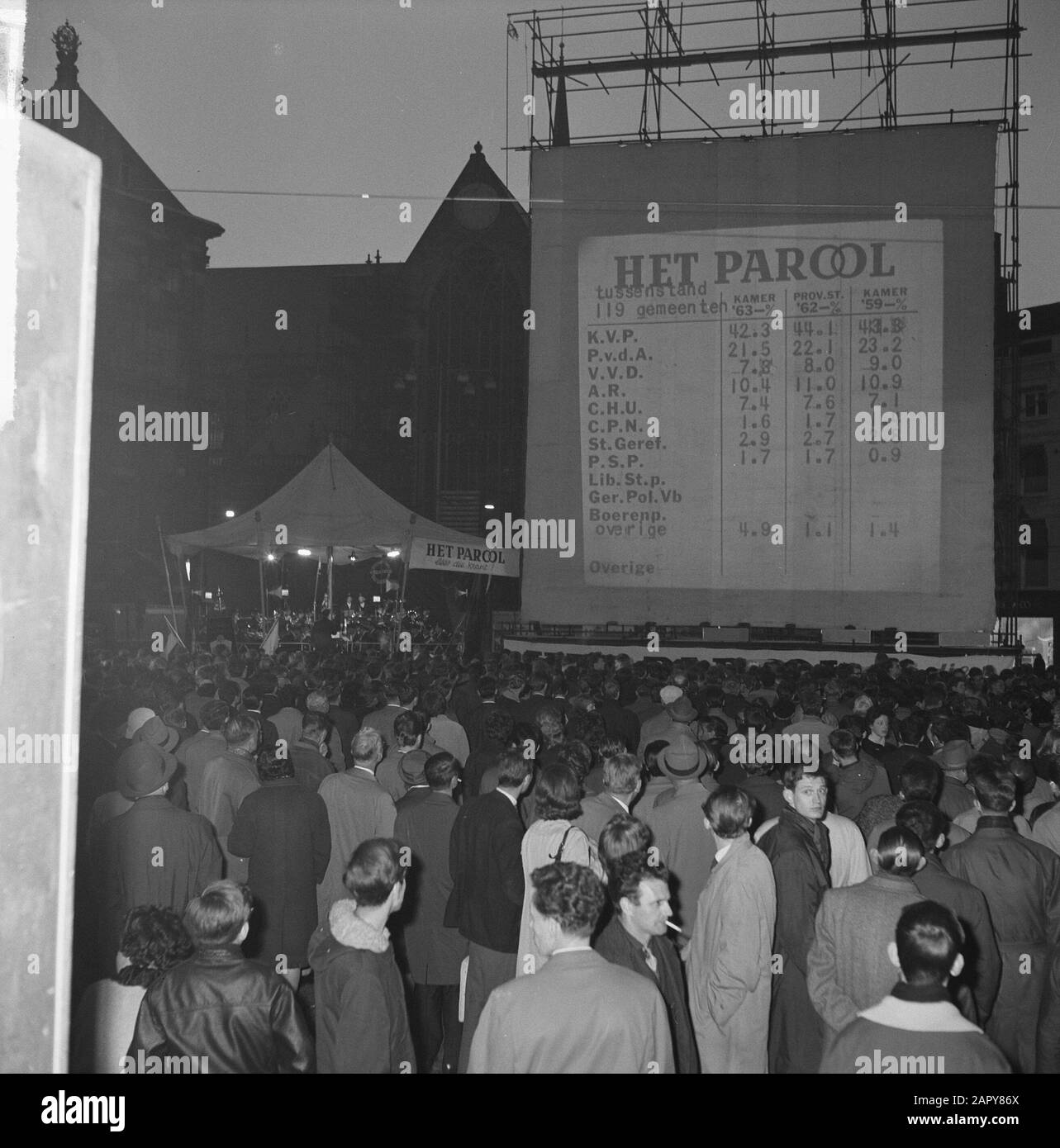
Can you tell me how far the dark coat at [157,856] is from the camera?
4.41 m

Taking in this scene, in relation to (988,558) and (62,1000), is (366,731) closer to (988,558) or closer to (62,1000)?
(62,1000)

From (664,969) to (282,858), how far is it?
6.25 ft

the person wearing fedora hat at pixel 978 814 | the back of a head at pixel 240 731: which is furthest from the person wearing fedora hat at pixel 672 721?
the back of a head at pixel 240 731

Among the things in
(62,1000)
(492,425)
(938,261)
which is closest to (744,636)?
(938,261)

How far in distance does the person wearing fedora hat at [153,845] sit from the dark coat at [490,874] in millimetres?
1001

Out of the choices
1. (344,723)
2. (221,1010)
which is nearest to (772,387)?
(344,723)

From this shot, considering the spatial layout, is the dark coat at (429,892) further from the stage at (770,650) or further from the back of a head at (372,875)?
the stage at (770,650)

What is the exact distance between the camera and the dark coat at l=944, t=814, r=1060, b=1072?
413 centimetres

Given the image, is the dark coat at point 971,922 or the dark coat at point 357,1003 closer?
the dark coat at point 357,1003

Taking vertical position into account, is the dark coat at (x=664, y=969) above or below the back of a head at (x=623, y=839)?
below

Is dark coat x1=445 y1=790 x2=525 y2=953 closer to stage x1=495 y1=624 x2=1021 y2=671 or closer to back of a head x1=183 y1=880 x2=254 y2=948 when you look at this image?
back of a head x1=183 y1=880 x2=254 y2=948

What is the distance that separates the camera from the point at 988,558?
16.6 m

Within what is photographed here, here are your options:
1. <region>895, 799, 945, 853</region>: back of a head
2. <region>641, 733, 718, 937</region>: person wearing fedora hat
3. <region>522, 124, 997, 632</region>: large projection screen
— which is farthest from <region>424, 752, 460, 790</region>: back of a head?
<region>522, 124, 997, 632</region>: large projection screen
